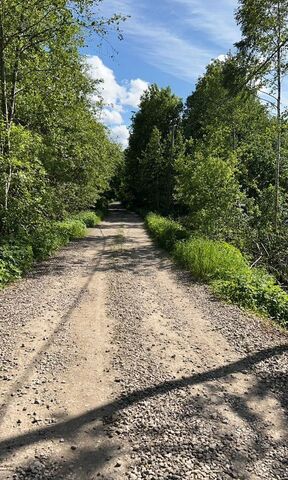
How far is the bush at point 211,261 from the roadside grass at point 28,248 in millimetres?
4442

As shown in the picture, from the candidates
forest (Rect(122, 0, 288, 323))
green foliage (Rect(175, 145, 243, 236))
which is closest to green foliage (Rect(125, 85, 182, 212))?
forest (Rect(122, 0, 288, 323))

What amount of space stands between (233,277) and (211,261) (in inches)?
57.7

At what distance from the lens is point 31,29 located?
1244 cm

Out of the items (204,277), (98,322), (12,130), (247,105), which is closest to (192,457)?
(98,322)

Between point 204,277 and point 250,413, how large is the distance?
20.9 feet

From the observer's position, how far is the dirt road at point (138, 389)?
3.40m

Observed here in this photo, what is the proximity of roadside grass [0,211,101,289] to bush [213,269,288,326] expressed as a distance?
16.1 ft

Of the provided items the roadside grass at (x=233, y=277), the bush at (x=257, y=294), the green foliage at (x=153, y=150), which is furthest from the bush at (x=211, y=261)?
the green foliage at (x=153, y=150)

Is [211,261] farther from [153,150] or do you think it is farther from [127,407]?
[153,150]

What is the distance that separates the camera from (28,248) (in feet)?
39.1

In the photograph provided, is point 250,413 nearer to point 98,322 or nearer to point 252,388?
point 252,388

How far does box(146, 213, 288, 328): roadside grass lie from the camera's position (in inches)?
316

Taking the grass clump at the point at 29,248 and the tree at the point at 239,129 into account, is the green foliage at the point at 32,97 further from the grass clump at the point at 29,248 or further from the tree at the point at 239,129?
the tree at the point at 239,129

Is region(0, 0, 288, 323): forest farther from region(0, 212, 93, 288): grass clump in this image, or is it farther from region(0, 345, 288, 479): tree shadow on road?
region(0, 345, 288, 479): tree shadow on road
